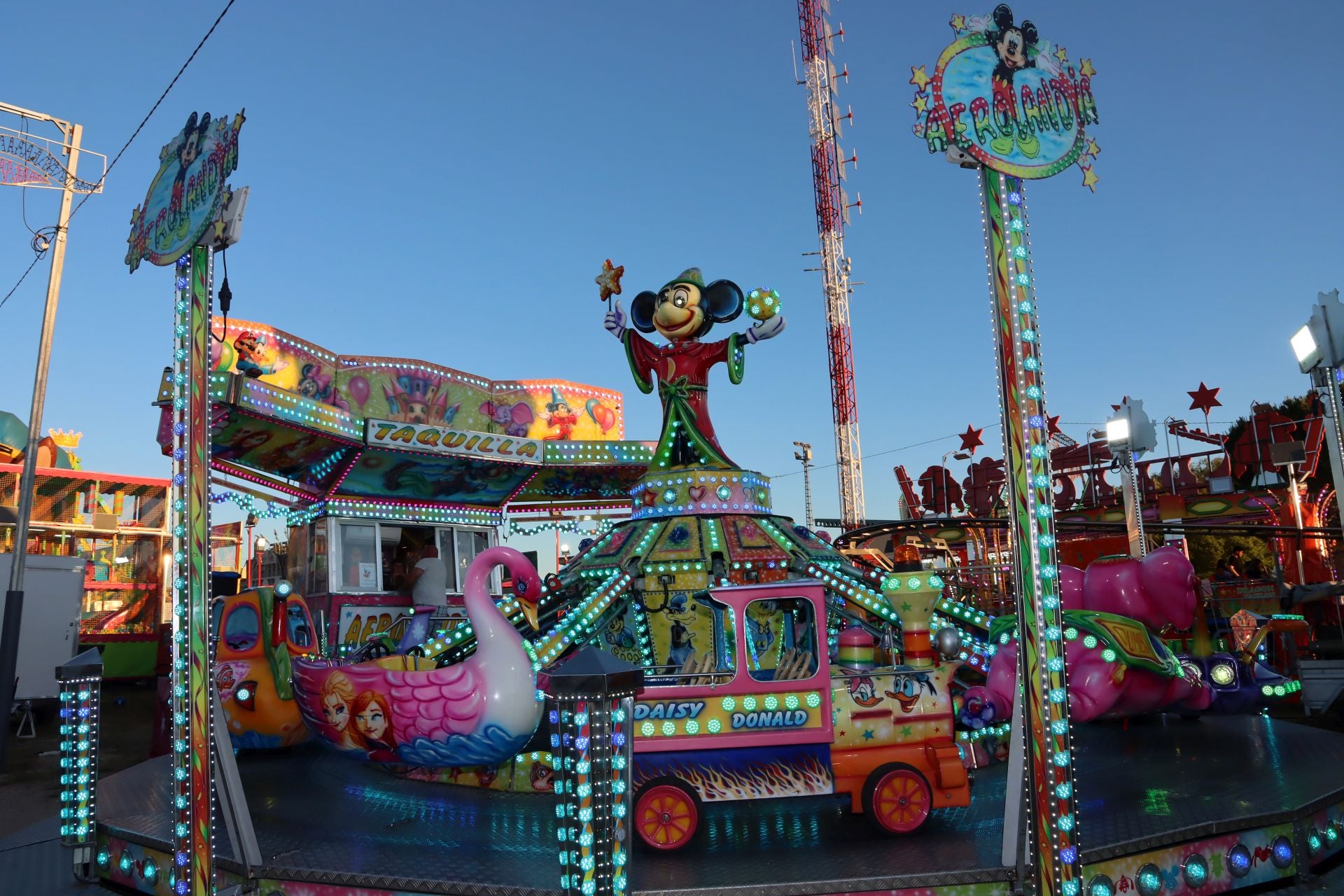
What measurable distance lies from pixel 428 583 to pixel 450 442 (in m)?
1.80

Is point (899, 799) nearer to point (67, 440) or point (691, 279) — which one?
point (691, 279)

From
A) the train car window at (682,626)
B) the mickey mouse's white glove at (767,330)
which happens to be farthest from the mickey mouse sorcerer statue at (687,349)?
the train car window at (682,626)

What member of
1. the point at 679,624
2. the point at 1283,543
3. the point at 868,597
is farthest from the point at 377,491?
the point at 1283,543

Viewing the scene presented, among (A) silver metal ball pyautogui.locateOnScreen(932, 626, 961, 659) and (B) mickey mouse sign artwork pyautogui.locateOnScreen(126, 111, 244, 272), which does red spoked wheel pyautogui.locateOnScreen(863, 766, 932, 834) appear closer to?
(A) silver metal ball pyautogui.locateOnScreen(932, 626, 961, 659)

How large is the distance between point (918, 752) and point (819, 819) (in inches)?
35.5

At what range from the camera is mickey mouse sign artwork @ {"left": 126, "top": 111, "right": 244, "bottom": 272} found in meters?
5.25

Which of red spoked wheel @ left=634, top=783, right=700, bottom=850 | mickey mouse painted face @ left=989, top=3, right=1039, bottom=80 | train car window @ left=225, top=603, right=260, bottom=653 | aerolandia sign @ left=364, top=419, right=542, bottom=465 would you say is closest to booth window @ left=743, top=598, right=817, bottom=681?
red spoked wheel @ left=634, top=783, right=700, bottom=850

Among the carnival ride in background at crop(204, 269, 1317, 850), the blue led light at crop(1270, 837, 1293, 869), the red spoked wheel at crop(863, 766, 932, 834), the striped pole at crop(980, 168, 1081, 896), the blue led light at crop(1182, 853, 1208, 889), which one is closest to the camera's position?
the striped pole at crop(980, 168, 1081, 896)

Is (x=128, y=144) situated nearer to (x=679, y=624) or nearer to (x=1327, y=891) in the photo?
(x=679, y=624)

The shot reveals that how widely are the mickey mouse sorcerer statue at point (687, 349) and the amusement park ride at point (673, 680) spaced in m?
0.04

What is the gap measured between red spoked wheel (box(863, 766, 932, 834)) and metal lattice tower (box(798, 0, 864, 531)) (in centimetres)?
2762

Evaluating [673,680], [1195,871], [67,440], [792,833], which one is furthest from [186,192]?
[67,440]

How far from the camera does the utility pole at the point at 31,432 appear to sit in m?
11.0

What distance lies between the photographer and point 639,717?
588 centimetres
